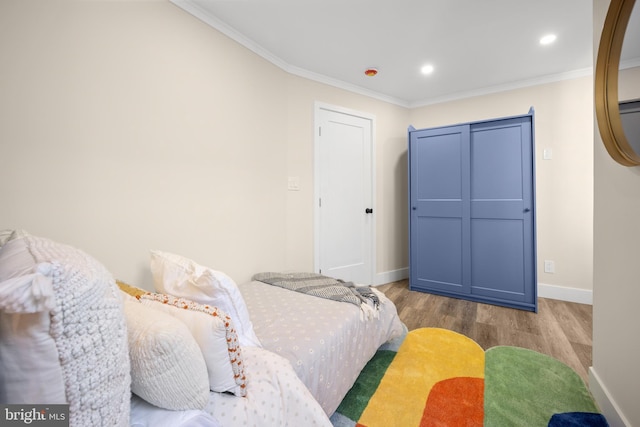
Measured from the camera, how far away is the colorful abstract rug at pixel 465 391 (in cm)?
141

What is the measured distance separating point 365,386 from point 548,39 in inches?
123

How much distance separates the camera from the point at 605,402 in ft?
4.59

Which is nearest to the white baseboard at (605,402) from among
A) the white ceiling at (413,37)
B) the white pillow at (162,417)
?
the white pillow at (162,417)

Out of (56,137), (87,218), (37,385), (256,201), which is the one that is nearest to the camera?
(37,385)

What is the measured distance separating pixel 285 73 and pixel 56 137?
2049 millimetres

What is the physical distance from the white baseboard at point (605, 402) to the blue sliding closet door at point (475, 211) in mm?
1339

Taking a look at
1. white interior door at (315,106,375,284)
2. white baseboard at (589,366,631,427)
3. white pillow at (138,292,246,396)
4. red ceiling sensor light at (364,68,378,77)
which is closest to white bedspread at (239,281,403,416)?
white pillow at (138,292,246,396)

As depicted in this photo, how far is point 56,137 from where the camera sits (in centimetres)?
136

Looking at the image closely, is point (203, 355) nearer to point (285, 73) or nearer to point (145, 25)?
point (145, 25)

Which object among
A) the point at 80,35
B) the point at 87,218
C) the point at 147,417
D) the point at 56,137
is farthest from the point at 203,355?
the point at 80,35

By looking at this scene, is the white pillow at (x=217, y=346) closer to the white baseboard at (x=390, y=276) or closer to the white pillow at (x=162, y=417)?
the white pillow at (x=162, y=417)

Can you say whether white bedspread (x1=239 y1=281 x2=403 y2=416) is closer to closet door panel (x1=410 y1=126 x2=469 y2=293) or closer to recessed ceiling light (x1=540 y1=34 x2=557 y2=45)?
closet door panel (x1=410 y1=126 x2=469 y2=293)

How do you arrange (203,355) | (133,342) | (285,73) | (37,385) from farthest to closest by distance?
1. (285,73)
2. (203,355)
3. (133,342)
4. (37,385)

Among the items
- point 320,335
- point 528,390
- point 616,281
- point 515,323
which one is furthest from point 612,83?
point 515,323
